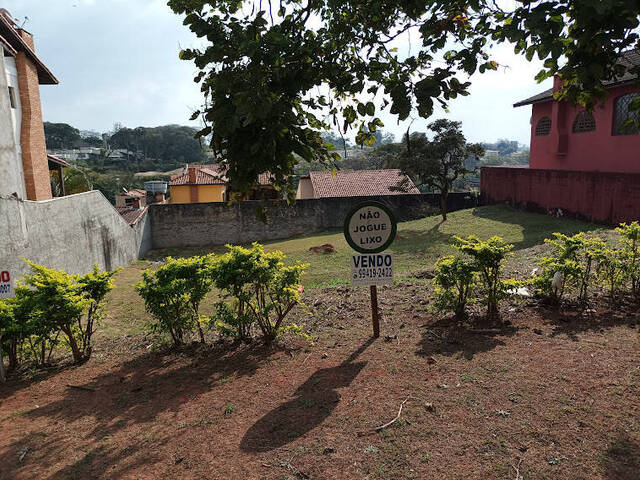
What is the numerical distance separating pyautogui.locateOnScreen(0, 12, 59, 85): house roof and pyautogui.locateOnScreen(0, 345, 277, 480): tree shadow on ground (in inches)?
597

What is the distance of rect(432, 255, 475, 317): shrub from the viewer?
17.2 feet

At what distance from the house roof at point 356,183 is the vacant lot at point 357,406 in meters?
25.1

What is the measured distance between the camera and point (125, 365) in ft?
17.3

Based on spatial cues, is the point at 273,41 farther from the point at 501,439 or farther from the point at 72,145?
the point at 72,145

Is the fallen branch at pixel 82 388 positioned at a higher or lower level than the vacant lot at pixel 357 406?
Result: lower

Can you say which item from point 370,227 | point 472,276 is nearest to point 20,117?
point 370,227

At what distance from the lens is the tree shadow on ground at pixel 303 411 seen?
331cm

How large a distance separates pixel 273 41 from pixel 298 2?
1.26 m

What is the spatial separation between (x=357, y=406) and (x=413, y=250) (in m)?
13.1

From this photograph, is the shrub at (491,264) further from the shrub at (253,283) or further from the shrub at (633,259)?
the shrub at (253,283)

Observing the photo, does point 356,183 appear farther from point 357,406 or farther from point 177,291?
point 357,406

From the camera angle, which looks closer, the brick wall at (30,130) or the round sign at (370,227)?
the round sign at (370,227)

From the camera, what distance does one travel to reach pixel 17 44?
52.7ft

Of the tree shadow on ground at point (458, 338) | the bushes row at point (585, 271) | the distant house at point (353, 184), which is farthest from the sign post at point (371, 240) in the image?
the distant house at point (353, 184)
